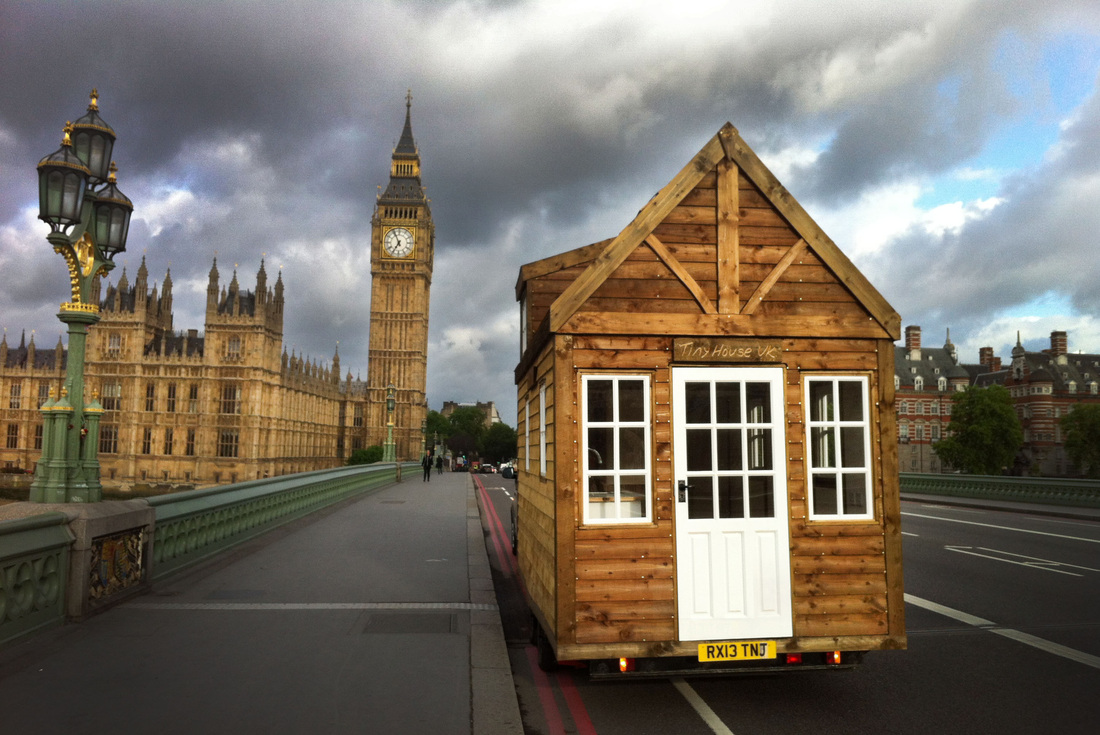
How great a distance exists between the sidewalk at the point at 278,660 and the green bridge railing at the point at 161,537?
273mm

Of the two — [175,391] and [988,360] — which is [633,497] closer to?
[175,391]

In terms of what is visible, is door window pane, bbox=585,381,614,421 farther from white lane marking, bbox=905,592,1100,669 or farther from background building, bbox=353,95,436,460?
background building, bbox=353,95,436,460

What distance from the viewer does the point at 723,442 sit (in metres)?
6.39

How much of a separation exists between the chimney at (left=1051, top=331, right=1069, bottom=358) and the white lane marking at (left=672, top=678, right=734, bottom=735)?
344 ft

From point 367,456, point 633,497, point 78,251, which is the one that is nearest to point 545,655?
point 633,497

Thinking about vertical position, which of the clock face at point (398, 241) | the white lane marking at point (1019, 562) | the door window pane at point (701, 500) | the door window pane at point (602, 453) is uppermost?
the clock face at point (398, 241)

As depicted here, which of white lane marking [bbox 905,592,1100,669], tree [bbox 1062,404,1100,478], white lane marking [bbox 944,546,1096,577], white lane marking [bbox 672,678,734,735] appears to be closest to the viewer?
white lane marking [bbox 672,678,734,735]

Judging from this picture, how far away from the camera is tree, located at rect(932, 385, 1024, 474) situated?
77.8m

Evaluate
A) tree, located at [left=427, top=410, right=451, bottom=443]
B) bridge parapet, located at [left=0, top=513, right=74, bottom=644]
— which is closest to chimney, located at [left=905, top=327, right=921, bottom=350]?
bridge parapet, located at [left=0, top=513, right=74, bottom=644]

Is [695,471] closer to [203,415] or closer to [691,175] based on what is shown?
[691,175]

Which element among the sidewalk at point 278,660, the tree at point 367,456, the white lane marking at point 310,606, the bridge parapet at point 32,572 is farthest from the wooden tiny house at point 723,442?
the tree at point 367,456

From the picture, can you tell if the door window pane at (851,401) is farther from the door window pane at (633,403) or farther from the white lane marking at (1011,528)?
the white lane marking at (1011,528)

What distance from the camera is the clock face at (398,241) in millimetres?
122625

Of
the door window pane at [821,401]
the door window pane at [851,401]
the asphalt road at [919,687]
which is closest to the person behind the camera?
the asphalt road at [919,687]
